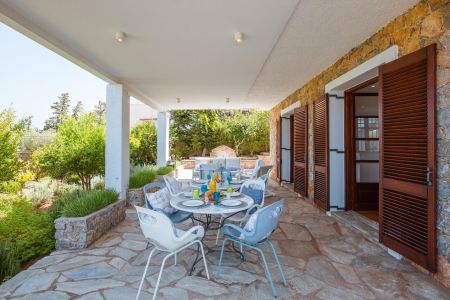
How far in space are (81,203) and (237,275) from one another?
2.67 metres

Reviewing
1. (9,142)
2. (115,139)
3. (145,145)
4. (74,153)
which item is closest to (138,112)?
(145,145)

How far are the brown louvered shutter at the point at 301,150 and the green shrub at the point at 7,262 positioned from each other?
555 centimetres

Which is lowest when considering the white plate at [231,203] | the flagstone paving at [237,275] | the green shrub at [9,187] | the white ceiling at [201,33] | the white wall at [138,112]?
the flagstone paving at [237,275]

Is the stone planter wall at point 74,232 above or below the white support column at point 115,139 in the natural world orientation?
below

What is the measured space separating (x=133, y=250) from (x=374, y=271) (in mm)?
2986

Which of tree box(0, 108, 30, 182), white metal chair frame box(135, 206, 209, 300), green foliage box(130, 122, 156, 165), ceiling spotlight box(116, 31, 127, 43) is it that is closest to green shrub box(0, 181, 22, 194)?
tree box(0, 108, 30, 182)

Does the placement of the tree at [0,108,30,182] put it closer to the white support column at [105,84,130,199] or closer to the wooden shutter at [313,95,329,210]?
the white support column at [105,84,130,199]

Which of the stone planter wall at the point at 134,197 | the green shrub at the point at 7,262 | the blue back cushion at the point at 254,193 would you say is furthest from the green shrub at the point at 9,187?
the blue back cushion at the point at 254,193

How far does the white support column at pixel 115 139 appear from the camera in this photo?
564 centimetres

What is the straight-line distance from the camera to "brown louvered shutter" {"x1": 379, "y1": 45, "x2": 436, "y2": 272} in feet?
8.57

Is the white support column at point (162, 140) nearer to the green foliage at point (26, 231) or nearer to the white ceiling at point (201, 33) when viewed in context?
the white ceiling at point (201, 33)

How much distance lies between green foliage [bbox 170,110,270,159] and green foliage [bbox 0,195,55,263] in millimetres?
10600

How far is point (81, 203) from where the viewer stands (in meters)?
4.00

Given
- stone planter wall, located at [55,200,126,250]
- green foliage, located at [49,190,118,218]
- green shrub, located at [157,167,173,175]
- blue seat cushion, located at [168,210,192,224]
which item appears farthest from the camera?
green shrub, located at [157,167,173,175]
